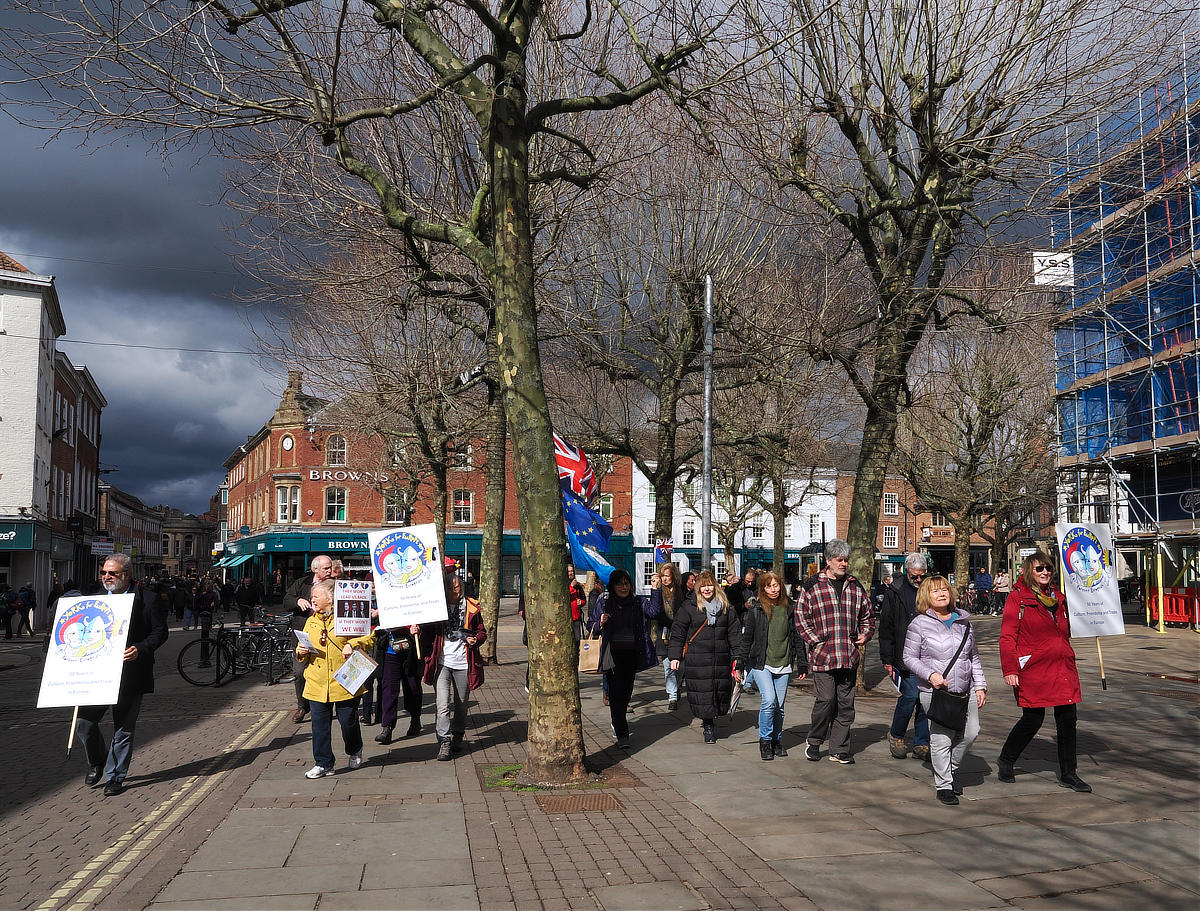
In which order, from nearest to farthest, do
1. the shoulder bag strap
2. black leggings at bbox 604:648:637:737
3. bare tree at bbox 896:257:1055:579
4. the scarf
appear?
the shoulder bag strap → the scarf → black leggings at bbox 604:648:637:737 → bare tree at bbox 896:257:1055:579

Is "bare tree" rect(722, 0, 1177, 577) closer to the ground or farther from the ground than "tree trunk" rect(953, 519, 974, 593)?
farther from the ground

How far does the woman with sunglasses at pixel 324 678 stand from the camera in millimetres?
7918

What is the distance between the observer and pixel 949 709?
7.11 metres

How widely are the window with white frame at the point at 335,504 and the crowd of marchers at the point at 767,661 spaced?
44.9 meters

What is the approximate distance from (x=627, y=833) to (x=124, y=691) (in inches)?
173

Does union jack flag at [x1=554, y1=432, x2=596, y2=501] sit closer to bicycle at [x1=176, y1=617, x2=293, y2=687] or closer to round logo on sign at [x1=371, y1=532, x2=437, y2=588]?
round logo on sign at [x1=371, y1=532, x2=437, y2=588]

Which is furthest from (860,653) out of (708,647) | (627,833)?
(627,833)

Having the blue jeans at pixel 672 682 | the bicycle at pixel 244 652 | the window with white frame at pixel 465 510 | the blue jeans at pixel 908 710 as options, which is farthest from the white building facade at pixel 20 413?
the blue jeans at pixel 908 710

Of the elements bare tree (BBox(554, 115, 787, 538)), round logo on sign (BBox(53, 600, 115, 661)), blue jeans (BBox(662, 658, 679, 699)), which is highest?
bare tree (BBox(554, 115, 787, 538))

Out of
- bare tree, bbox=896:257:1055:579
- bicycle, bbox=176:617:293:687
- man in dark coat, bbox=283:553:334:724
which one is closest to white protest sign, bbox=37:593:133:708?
man in dark coat, bbox=283:553:334:724

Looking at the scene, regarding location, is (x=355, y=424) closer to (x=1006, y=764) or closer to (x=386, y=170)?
(x=386, y=170)

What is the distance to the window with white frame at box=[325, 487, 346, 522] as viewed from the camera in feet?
180

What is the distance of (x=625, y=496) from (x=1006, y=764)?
51.6 m

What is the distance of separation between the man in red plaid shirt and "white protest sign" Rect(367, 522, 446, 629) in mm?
3343
